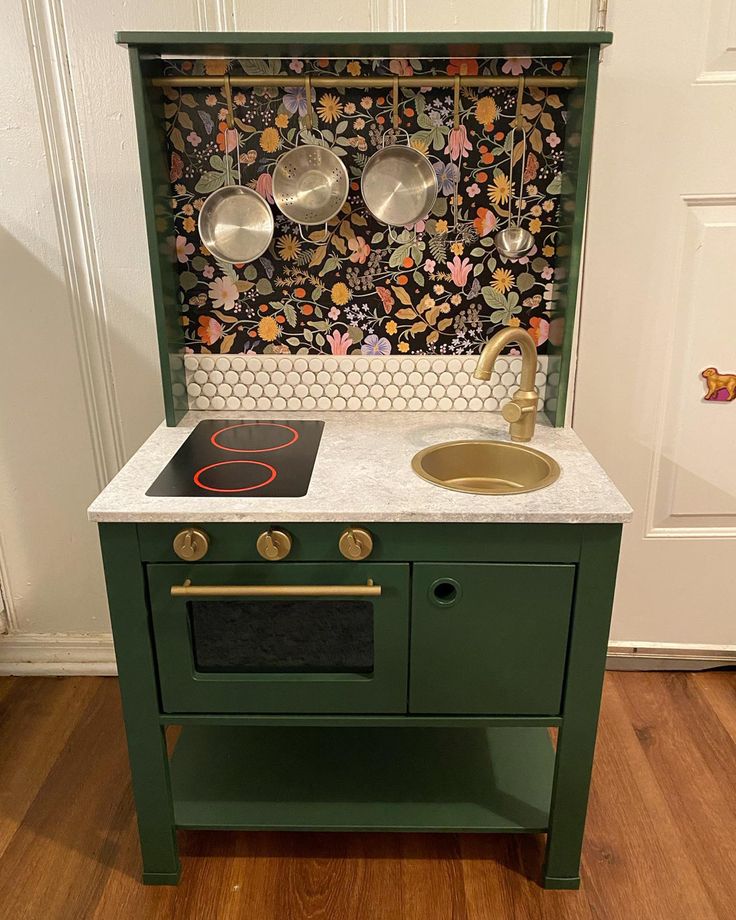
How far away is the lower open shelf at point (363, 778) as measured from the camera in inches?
62.5

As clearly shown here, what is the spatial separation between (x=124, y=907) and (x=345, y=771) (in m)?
0.52

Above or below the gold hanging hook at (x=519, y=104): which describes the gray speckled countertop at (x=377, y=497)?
below

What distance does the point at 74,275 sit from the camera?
6.16 ft

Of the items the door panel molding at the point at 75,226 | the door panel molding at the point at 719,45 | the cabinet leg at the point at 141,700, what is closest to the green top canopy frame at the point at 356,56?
the door panel molding at the point at 75,226

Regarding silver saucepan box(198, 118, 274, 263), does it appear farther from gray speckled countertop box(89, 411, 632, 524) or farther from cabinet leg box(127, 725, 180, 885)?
cabinet leg box(127, 725, 180, 885)

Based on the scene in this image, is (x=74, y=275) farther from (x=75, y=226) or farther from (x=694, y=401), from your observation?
(x=694, y=401)

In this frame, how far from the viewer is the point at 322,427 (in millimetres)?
1715

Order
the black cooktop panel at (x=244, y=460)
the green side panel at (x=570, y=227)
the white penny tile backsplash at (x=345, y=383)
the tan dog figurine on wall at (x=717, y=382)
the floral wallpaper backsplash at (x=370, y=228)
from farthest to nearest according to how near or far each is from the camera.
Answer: the tan dog figurine on wall at (x=717, y=382) < the white penny tile backsplash at (x=345, y=383) < the floral wallpaper backsplash at (x=370, y=228) < the green side panel at (x=570, y=227) < the black cooktop panel at (x=244, y=460)

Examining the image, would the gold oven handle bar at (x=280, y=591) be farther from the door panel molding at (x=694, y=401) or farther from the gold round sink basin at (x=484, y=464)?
the door panel molding at (x=694, y=401)

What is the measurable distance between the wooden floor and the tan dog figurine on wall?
897 mm

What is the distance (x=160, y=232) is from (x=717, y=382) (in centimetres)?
143

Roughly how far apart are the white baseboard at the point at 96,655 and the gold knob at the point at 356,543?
3.86 feet

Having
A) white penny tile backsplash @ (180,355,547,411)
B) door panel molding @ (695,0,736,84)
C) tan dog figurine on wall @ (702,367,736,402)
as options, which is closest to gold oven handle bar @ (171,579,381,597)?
white penny tile backsplash @ (180,355,547,411)

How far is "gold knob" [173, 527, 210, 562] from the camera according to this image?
133cm
